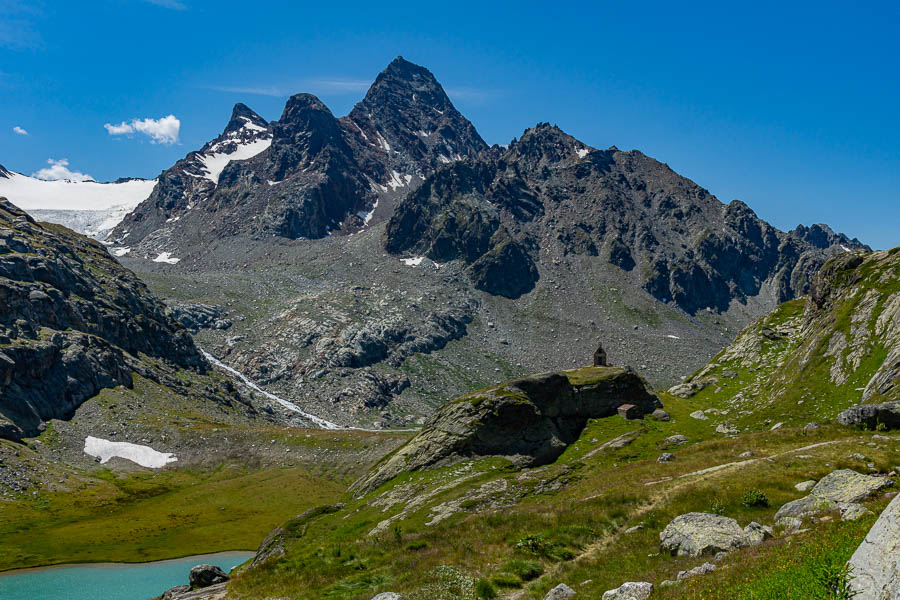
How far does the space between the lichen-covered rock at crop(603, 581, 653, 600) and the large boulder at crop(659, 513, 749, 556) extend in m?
4.25

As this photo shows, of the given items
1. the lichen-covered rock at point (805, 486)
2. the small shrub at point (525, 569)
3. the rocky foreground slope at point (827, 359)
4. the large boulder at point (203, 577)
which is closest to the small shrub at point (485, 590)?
the small shrub at point (525, 569)

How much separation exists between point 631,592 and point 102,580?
91.8m

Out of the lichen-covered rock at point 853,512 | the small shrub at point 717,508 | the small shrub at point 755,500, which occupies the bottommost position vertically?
the small shrub at point 717,508

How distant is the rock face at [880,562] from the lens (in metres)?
10.0

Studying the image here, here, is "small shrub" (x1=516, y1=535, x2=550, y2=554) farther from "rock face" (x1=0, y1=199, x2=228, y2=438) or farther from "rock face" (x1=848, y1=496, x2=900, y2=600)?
"rock face" (x1=0, y1=199, x2=228, y2=438)

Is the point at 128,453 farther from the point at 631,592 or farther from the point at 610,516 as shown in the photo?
the point at 631,592

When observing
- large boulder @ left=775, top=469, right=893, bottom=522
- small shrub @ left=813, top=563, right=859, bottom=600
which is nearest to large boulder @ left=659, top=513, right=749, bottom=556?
large boulder @ left=775, top=469, right=893, bottom=522

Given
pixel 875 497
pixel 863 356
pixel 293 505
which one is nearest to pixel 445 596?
pixel 875 497

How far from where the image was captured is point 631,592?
16453 millimetres

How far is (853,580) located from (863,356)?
55440mm

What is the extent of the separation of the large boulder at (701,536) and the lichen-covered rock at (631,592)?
13.9 feet

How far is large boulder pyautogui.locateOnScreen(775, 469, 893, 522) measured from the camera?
21.0 meters

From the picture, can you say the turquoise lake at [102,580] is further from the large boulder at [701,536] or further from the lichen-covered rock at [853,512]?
the lichen-covered rock at [853,512]

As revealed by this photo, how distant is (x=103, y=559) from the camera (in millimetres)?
91625
